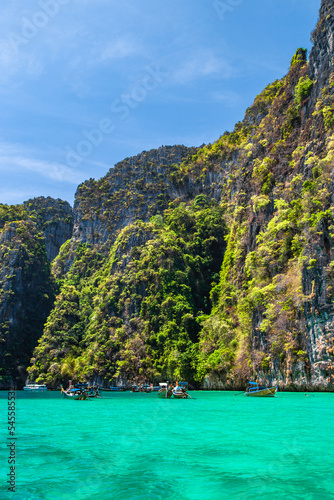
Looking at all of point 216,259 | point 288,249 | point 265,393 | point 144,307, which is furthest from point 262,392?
point 216,259

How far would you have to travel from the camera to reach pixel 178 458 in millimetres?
14477

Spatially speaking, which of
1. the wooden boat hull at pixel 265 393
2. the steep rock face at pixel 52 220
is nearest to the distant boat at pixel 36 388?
the wooden boat hull at pixel 265 393

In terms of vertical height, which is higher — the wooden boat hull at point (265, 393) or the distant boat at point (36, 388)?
the wooden boat hull at point (265, 393)

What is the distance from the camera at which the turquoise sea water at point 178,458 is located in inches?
426

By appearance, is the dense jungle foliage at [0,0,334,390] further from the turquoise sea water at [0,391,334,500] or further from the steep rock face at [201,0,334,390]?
the turquoise sea water at [0,391,334,500]

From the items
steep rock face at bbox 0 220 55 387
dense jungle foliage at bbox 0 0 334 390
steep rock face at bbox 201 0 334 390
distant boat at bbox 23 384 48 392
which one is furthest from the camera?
steep rock face at bbox 0 220 55 387

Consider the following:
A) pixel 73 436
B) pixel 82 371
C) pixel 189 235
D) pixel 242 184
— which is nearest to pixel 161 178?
pixel 189 235

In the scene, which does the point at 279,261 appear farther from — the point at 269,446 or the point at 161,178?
the point at 161,178

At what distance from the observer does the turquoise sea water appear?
10820mm

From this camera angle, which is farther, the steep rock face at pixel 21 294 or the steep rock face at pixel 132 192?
the steep rock face at pixel 132 192

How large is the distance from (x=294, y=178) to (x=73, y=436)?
38.2 m

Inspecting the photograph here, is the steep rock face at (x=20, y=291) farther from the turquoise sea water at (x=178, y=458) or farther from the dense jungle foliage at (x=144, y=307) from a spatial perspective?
the turquoise sea water at (x=178, y=458)

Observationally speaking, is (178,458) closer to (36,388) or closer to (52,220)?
(36,388)

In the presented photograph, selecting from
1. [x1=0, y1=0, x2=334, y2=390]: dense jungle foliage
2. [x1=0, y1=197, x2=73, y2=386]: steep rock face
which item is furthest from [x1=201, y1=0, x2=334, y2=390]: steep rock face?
[x1=0, y1=197, x2=73, y2=386]: steep rock face
